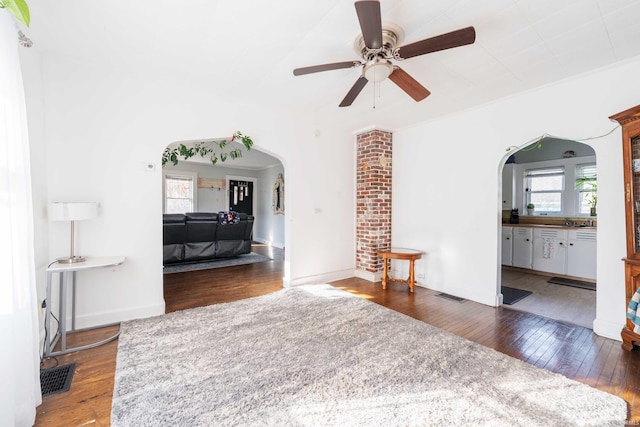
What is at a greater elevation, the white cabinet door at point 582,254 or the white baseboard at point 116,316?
the white cabinet door at point 582,254

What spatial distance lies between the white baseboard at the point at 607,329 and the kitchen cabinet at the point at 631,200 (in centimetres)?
22

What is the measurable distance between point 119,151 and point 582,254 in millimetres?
6438

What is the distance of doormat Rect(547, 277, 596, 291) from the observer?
4.09 metres

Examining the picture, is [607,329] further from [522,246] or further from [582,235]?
[522,246]

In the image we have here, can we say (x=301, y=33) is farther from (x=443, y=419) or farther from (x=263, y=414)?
(x=443, y=419)

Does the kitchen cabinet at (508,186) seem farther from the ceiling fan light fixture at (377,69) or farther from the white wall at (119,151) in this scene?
the white wall at (119,151)

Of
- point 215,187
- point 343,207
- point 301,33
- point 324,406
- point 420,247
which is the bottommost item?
point 324,406

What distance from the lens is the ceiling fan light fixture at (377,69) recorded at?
83.0 inches

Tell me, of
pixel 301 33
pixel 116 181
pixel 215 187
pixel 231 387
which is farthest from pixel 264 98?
pixel 215 187

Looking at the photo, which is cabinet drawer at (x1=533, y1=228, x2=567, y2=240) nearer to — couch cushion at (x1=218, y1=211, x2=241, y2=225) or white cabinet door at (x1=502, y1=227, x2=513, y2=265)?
white cabinet door at (x1=502, y1=227, x2=513, y2=265)

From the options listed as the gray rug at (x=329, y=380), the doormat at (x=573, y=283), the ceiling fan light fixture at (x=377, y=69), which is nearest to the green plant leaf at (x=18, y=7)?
the ceiling fan light fixture at (x=377, y=69)

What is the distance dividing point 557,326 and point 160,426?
3478 mm

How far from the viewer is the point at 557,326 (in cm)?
283

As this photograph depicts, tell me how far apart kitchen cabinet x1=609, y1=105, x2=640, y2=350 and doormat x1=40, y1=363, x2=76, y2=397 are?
168 inches
